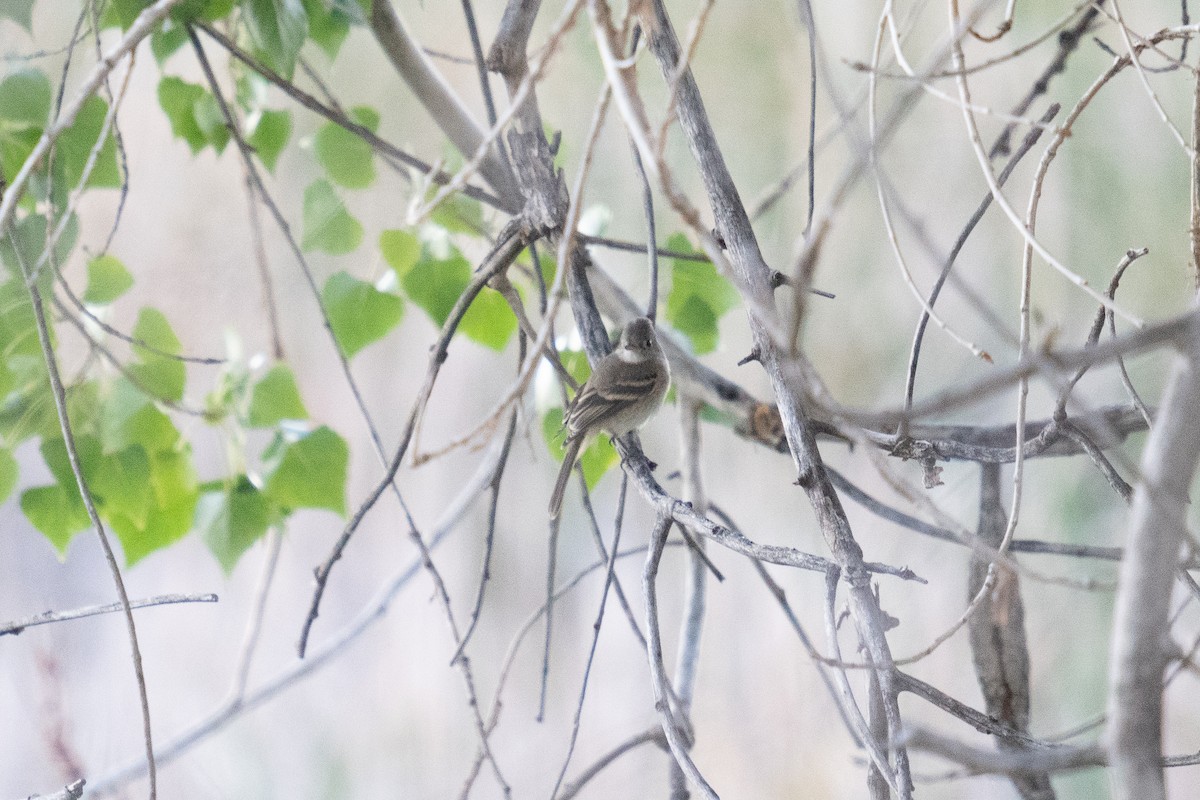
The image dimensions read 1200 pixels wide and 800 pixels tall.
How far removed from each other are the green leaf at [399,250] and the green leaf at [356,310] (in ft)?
0.14

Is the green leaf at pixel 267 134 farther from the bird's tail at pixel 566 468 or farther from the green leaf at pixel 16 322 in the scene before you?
the bird's tail at pixel 566 468

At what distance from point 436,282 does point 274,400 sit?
245 millimetres

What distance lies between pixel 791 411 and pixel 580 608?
1424 mm

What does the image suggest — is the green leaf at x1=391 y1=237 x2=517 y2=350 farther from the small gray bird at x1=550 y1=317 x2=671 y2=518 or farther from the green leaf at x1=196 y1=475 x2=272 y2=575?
the green leaf at x1=196 y1=475 x2=272 y2=575

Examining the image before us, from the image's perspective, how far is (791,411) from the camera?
74 cm

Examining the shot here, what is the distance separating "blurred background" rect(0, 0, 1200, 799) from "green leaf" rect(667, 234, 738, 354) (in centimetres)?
32

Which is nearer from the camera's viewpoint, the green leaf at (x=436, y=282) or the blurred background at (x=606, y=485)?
the green leaf at (x=436, y=282)

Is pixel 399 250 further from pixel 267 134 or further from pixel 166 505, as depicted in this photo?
pixel 166 505

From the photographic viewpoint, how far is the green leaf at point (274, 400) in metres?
1.19

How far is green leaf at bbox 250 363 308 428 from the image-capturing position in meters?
1.19

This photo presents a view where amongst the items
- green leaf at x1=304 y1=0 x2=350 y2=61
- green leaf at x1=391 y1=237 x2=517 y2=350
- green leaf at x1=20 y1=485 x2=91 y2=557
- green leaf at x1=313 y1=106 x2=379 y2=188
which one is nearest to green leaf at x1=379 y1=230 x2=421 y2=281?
green leaf at x1=391 y1=237 x2=517 y2=350

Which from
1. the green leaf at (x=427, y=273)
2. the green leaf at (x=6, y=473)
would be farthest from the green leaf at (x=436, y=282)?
the green leaf at (x=6, y=473)

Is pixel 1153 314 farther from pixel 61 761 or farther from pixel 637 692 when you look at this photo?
pixel 61 761

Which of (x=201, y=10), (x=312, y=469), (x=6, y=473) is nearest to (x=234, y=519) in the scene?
(x=312, y=469)
